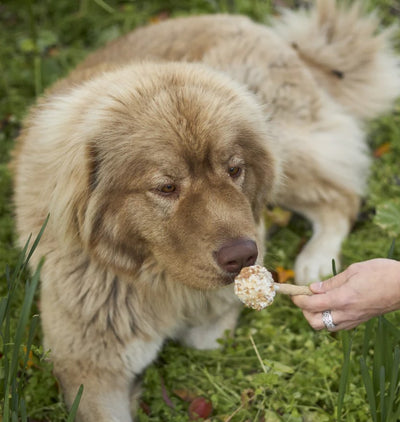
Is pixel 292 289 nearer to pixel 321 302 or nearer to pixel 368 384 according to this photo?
pixel 321 302

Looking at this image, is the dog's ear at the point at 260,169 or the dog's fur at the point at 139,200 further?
the dog's ear at the point at 260,169

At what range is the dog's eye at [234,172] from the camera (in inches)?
91.5

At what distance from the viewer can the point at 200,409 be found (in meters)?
2.56

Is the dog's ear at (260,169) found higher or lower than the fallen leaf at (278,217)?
higher

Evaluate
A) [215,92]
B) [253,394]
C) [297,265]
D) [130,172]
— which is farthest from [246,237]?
[297,265]

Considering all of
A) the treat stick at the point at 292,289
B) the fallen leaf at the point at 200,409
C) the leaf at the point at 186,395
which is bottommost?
the leaf at the point at 186,395

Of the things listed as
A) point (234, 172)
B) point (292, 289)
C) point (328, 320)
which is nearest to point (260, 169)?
point (234, 172)

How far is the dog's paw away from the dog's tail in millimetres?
1192

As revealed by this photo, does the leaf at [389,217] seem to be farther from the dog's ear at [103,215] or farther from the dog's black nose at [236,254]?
the dog's ear at [103,215]

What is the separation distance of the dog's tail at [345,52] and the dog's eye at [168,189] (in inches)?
77.6

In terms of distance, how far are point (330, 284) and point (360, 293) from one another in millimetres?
122

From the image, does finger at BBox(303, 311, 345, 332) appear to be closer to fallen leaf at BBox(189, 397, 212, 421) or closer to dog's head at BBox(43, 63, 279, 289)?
dog's head at BBox(43, 63, 279, 289)

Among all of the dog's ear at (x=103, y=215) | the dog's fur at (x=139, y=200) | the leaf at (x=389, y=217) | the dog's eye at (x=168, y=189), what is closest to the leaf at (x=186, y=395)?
the dog's fur at (x=139, y=200)

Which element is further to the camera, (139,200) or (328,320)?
(139,200)
